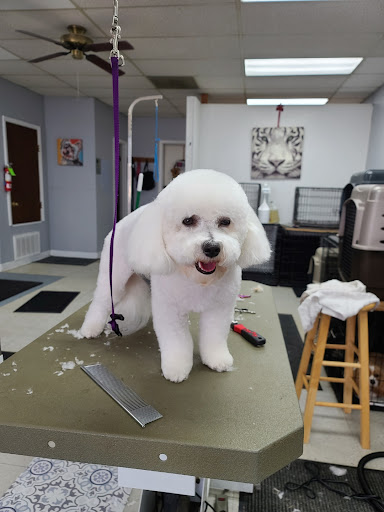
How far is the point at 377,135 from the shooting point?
411 centimetres

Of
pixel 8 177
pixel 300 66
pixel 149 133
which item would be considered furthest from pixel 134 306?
pixel 149 133

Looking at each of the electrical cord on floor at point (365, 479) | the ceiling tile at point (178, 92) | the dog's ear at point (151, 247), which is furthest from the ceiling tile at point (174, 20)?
the electrical cord on floor at point (365, 479)

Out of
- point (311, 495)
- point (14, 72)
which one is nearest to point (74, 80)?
point (14, 72)

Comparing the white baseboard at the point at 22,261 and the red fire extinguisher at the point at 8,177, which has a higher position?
the red fire extinguisher at the point at 8,177

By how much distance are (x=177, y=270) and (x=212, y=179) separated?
231 mm

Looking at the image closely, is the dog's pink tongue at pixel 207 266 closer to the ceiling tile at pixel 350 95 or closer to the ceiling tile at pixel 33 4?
the ceiling tile at pixel 33 4

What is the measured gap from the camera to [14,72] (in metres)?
4.16

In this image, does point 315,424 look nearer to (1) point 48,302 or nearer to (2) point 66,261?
(1) point 48,302

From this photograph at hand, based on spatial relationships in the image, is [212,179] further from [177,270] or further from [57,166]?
[57,166]

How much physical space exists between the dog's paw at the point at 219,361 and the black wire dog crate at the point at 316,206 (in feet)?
12.5

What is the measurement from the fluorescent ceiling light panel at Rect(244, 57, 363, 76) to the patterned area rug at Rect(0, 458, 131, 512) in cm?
368

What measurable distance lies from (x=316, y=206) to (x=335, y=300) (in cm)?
340

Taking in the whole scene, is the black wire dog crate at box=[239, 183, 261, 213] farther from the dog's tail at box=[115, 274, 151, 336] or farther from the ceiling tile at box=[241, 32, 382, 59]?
the dog's tail at box=[115, 274, 151, 336]

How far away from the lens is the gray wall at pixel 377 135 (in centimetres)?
396
